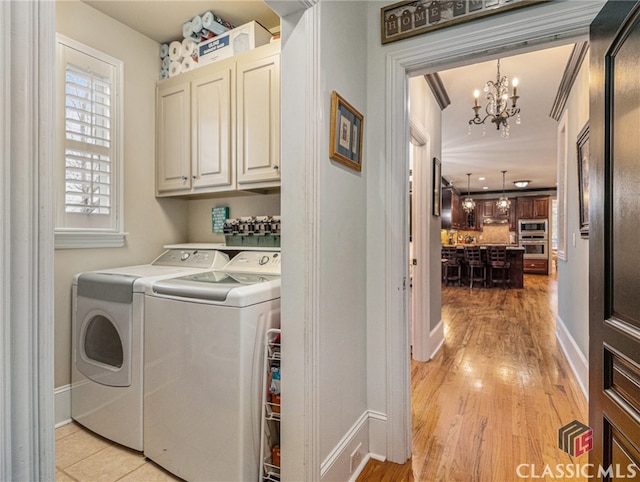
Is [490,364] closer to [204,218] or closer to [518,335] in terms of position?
[518,335]

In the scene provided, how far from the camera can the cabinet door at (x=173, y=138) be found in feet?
7.99

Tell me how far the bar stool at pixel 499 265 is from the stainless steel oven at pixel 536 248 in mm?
3136

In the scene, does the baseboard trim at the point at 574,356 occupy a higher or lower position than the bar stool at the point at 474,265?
lower

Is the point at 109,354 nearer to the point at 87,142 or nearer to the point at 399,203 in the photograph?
the point at 87,142

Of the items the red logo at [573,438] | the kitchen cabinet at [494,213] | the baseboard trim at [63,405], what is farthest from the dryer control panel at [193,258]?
the kitchen cabinet at [494,213]

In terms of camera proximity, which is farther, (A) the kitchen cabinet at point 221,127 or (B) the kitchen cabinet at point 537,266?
(B) the kitchen cabinet at point 537,266

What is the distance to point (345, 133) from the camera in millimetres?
1530

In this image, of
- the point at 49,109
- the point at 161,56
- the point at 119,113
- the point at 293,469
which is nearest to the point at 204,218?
the point at 119,113

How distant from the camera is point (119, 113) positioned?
7.72 feet

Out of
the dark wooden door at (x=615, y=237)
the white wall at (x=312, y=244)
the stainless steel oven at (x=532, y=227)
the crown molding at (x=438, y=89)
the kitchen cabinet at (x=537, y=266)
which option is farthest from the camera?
the stainless steel oven at (x=532, y=227)

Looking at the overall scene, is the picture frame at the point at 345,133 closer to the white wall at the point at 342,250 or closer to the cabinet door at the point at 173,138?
the white wall at the point at 342,250

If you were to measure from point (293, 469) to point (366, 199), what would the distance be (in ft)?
4.16

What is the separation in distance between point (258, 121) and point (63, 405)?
84.4 inches

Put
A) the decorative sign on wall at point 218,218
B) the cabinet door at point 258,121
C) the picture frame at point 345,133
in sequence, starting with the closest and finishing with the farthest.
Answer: the picture frame at point 345,133
the cabinet door at point 258,121
the decorative sign on wall at point 218,218
